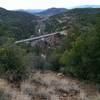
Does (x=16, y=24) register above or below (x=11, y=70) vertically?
below

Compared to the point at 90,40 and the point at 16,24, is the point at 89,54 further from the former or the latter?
the point at 16,24

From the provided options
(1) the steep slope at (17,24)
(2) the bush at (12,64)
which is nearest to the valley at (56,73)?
(2) the bush at (12,64)

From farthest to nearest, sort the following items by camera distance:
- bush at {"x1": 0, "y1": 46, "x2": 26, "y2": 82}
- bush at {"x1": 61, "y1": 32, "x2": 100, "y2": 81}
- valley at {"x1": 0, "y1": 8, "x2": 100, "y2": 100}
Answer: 1. bush at {"x1": 61, "y1": 32, "x2": 100, "y2": 81}
2. bush at {"x1": 0, "y1": 46, "x2": 26, "y2": 82}
3. valley at {"x1": 0, "y1": 8, "x2": 100, "y2": 100}

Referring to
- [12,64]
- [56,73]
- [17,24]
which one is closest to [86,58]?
[56,73]

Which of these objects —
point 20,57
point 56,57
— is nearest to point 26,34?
point 56,57

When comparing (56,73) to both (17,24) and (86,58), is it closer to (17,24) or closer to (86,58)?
(86,58)

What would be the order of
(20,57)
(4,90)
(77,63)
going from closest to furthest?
1. (4,90)
2. (20,57)
3. (77,63)

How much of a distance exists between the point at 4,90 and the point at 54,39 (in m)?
28.4

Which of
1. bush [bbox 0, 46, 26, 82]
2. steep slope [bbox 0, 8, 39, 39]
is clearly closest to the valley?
bush [bbox 0, 46, 26, 82]

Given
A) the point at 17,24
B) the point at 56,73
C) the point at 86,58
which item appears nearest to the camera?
the point at 86,58

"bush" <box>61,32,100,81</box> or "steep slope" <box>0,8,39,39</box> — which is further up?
"bush" <box>61,32,100,81</box>

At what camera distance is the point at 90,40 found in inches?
606

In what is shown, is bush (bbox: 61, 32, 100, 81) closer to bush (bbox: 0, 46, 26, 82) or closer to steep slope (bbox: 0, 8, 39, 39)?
bush (bbox: 0, 46, 26, 82)

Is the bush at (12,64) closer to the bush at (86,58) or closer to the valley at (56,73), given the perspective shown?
the valley at (56,73)
